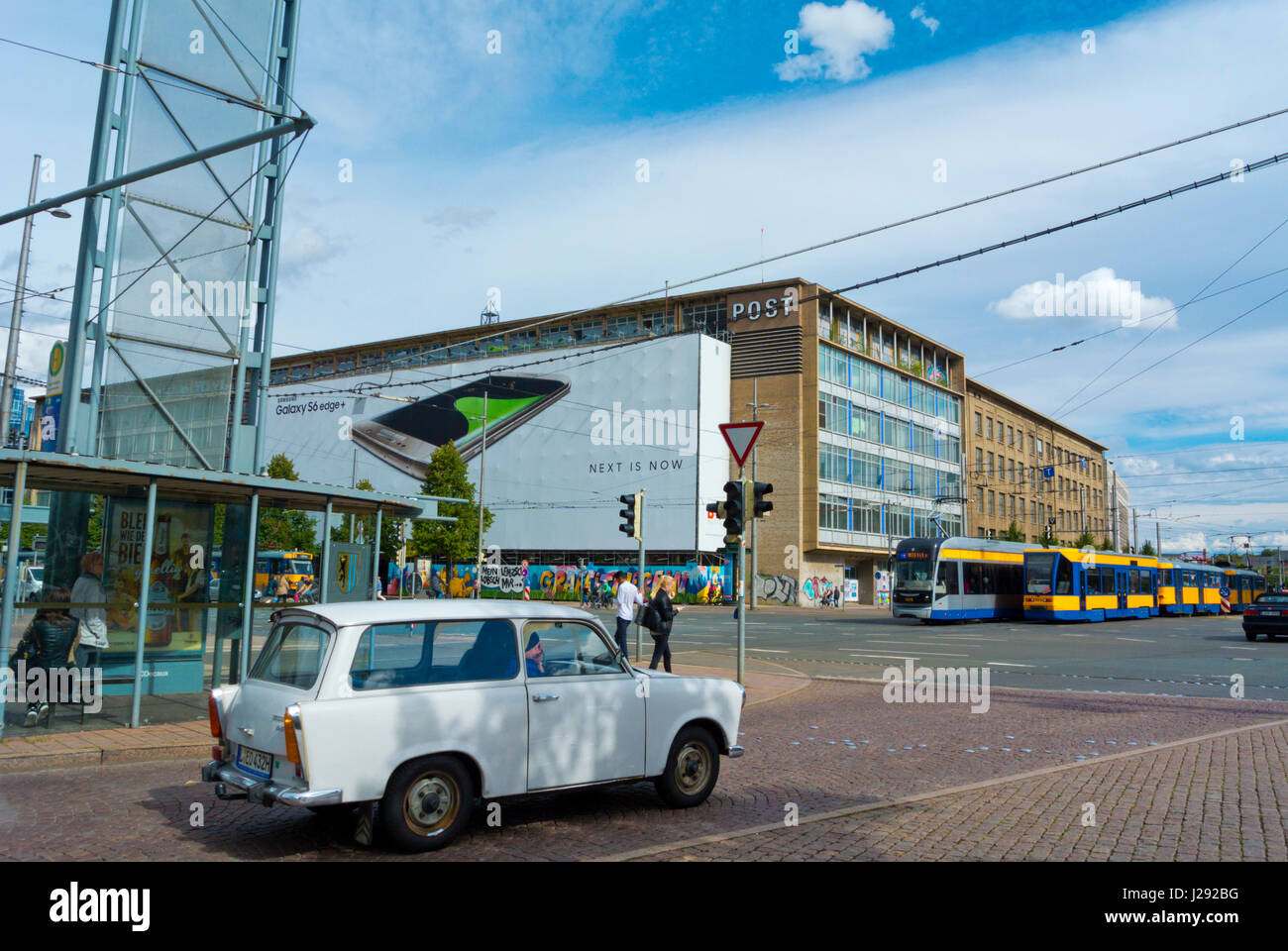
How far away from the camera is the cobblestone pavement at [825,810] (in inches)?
230

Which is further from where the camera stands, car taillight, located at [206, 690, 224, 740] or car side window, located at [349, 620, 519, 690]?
car taillight, located at [206, 690, 224, 740]

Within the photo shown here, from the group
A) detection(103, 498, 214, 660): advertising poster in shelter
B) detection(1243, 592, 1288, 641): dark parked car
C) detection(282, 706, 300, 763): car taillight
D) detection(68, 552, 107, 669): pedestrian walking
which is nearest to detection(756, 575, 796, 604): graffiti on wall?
detection(1243, 592, 1288, 641): dark parked car

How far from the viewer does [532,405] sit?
63750mm

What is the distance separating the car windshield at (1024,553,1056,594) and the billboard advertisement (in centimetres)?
1966

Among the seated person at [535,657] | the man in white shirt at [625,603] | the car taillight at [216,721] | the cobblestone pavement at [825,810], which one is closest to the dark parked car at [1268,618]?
the man in white shirt at [625,603]

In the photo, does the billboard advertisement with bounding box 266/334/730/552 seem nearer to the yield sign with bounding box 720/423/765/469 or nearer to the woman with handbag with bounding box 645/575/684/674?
the woman with handbag with bounding box 645/575/684/674

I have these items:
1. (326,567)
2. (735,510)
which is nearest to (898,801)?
(735,510)

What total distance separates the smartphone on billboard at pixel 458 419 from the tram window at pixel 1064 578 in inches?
1312

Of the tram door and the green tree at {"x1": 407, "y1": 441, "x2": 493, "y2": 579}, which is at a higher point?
the green tree at {"x1": 407, "y1": 441, "x2": 493, "y2": 579}

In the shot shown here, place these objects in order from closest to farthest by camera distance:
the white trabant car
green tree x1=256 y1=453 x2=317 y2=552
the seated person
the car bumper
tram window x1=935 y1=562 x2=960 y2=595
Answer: the car bumper → the white trabant car → the seated person → tram window x1=935 y1=562 x2=960 y2=595 → green tree x1=256 y1=453 x2=317 y2=552

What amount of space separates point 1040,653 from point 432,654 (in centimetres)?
1993

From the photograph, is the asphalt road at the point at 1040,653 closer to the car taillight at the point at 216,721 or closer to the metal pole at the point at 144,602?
the metal pole at the point at 144,602

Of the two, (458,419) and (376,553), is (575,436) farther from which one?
(376,553)

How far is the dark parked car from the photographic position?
2877cm
